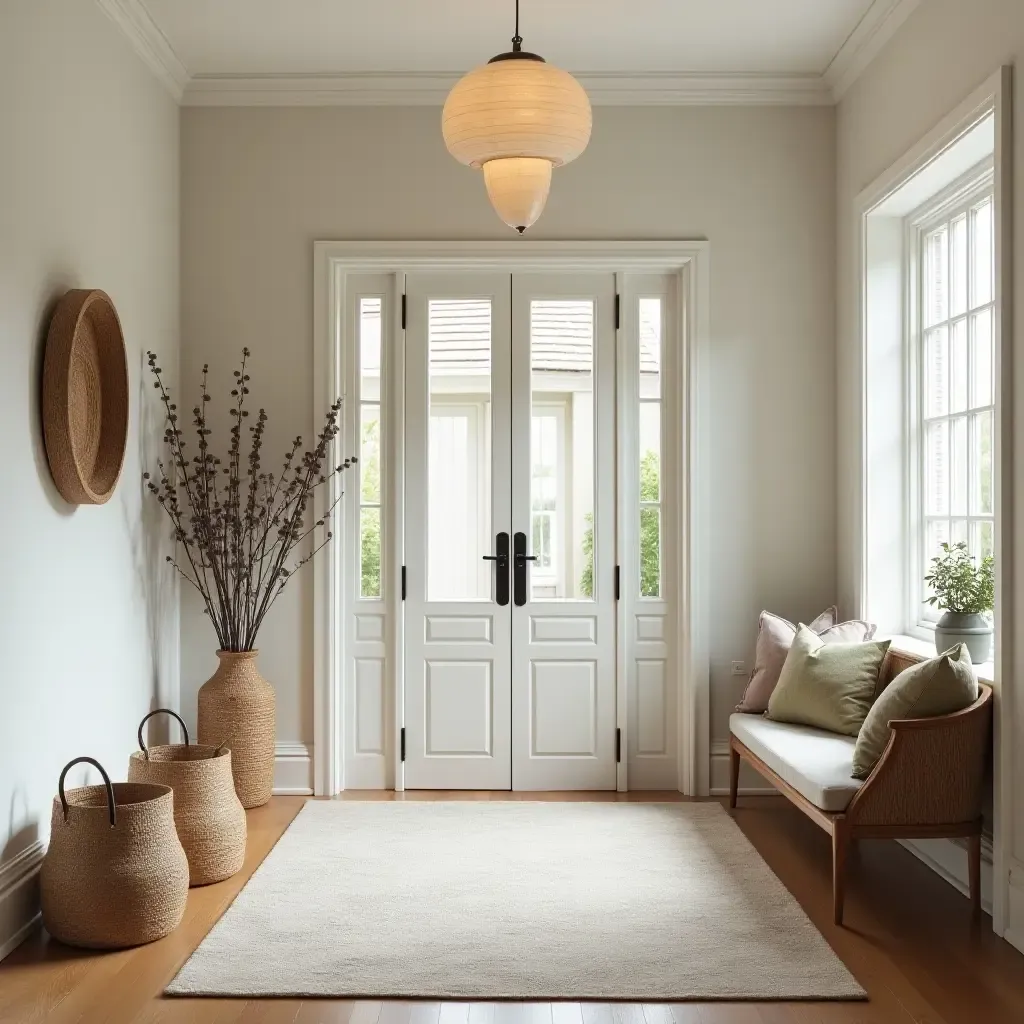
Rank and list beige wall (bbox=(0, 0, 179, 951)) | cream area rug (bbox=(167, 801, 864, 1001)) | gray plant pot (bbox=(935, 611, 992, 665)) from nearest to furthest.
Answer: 1. cream area rug (bbox=(167, 801, 864, 1001))
2. beige wall (bbox=(0, 0, 179, 951))
3. gray plant pot (bbox=(935, 611, 992, 665))

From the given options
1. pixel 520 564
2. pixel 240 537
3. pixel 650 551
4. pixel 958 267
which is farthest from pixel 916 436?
pixel 240 537

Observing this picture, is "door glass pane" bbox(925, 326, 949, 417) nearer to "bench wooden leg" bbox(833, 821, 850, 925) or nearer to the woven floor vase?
"bench wooden leg" bbox(833, 821, 850, 925)

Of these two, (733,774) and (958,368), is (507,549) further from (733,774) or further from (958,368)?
(958,368)

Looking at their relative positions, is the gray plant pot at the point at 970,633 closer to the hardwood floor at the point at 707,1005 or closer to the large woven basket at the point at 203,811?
the hardwood floor at the point at 707,1005

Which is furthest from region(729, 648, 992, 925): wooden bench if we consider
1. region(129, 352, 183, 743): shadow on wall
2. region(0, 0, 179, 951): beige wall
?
region(129, 352, 183, 743): shadow on wall

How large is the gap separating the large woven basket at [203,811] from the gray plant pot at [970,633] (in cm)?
241

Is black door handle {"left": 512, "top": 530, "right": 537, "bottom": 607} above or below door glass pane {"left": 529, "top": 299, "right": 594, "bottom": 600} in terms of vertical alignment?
below

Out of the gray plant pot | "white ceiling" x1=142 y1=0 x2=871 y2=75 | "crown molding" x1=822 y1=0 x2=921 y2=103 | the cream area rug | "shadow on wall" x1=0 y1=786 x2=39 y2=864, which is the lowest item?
the cream area rug

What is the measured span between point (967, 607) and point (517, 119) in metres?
2.10

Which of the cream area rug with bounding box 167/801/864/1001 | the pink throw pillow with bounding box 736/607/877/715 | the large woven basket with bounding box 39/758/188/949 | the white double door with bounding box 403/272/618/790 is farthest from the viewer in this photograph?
the white double door with bounding box 403/272/618/790

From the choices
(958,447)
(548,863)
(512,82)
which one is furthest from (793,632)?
(512,82)

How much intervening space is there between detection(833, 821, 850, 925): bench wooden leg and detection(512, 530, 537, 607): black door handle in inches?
76.0

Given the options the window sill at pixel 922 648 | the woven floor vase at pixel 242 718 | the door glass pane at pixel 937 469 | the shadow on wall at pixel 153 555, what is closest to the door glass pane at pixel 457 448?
the woven floor vase at pixel 242 718

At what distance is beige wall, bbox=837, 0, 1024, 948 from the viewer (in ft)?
10.0
